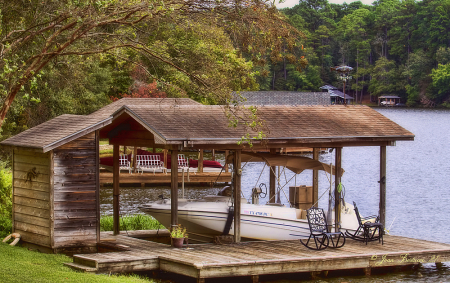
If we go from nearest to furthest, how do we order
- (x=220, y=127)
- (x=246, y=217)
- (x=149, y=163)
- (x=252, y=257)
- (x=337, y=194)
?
(x=252, y=257) → (x=220, y=127) → (x=246, y=217) → (x=337, y=194) → (x=149, y=163)

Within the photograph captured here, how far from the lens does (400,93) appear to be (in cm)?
12288

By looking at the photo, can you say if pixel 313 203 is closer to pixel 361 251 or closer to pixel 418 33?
pixel 361 251

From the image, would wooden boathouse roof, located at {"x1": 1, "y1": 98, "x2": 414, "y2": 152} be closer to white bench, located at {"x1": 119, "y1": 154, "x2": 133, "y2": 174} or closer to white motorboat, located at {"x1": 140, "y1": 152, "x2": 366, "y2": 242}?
white motorboat, located at {"x1": 140, "y1": 152, "x2": 366, "y2": 242}

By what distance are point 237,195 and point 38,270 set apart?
501 centimetres

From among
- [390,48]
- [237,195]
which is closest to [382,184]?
[237,195]

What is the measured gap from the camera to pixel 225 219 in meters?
15.2

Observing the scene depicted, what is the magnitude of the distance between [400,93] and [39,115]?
101040 mm

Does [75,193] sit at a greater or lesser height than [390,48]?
lesser

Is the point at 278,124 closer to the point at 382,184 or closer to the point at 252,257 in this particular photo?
the point at 382,184

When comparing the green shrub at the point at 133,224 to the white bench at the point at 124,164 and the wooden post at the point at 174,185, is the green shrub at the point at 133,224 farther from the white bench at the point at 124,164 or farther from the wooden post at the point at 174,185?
the white bench at the point at 124,164

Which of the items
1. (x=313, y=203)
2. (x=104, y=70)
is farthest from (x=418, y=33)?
(x=313, y=203)

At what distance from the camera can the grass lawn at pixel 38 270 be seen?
11.1 metres

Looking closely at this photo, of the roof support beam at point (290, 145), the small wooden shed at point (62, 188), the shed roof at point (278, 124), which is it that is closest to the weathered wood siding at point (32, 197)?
the small wooden shed at point (62, 188)

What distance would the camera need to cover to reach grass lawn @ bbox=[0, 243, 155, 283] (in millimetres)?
11141
